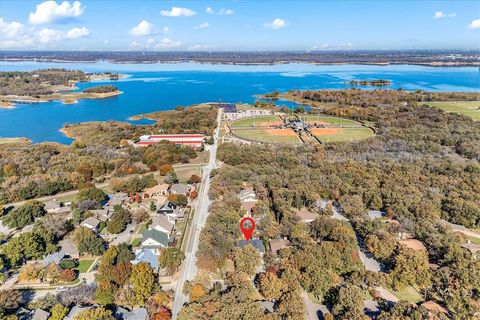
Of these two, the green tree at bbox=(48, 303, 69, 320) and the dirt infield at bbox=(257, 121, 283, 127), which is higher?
the dirt infield at bbox=(257, 121, 283, 127)

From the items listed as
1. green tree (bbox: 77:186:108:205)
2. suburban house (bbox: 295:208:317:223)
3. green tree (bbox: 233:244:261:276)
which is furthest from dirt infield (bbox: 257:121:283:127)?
green tree (bbox: 233:244:261:276)

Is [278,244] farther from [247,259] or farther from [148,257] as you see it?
[148,257]

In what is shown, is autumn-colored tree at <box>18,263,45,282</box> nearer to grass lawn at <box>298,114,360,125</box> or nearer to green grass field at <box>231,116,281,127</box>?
green grass field at <box>231,116,281,127</box>

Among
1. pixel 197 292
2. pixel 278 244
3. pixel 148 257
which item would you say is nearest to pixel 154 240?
pixel 148 257

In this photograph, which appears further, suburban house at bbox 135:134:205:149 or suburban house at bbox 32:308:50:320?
suburban house at bbox 135:134:205:149

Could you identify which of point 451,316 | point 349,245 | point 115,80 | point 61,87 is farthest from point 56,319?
point 115,80

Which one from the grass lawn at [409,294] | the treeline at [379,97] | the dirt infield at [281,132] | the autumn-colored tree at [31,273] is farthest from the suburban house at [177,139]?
the treeline at [379,97]

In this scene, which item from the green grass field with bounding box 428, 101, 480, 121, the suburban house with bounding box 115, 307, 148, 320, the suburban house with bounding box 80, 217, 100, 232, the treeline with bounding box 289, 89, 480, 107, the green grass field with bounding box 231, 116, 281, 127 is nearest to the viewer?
the suburban house with bounding box 115, 307, 148, 320
